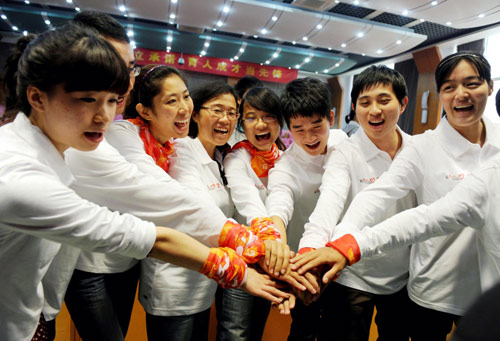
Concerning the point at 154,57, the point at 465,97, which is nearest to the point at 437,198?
the point at 465,97

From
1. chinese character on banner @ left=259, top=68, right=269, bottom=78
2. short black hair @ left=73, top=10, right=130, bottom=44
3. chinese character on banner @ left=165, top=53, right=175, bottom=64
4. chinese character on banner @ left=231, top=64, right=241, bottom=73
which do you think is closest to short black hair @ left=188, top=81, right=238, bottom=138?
short black hair @ left=73, top=10, right=130, bottom=44

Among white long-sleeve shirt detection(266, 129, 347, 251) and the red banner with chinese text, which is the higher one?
the red banner with chinese text

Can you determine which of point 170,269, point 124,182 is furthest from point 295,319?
point 124,182

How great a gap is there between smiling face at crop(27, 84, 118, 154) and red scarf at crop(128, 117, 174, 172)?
24.1 inches

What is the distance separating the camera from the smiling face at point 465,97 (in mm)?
1639

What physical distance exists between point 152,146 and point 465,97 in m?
1.57

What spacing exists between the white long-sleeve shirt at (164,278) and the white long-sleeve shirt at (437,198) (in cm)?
76

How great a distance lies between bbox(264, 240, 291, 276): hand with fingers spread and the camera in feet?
5.02

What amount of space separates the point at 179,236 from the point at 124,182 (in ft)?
1.20

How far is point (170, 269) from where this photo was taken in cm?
158

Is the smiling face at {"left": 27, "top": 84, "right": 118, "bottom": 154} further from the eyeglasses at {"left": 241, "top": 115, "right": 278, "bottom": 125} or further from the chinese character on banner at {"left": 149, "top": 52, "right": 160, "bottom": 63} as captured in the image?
the chinese character on banner at {"left": 149, "top": 52, "right": 160, "bottom": 63}

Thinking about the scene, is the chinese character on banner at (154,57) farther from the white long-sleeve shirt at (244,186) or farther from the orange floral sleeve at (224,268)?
the orange floral sleeve at (224,268)

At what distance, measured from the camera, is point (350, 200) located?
6.18ft

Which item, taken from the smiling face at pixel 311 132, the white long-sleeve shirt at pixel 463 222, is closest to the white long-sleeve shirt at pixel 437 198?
the white long-sleeve shirt at pixel 463 222
